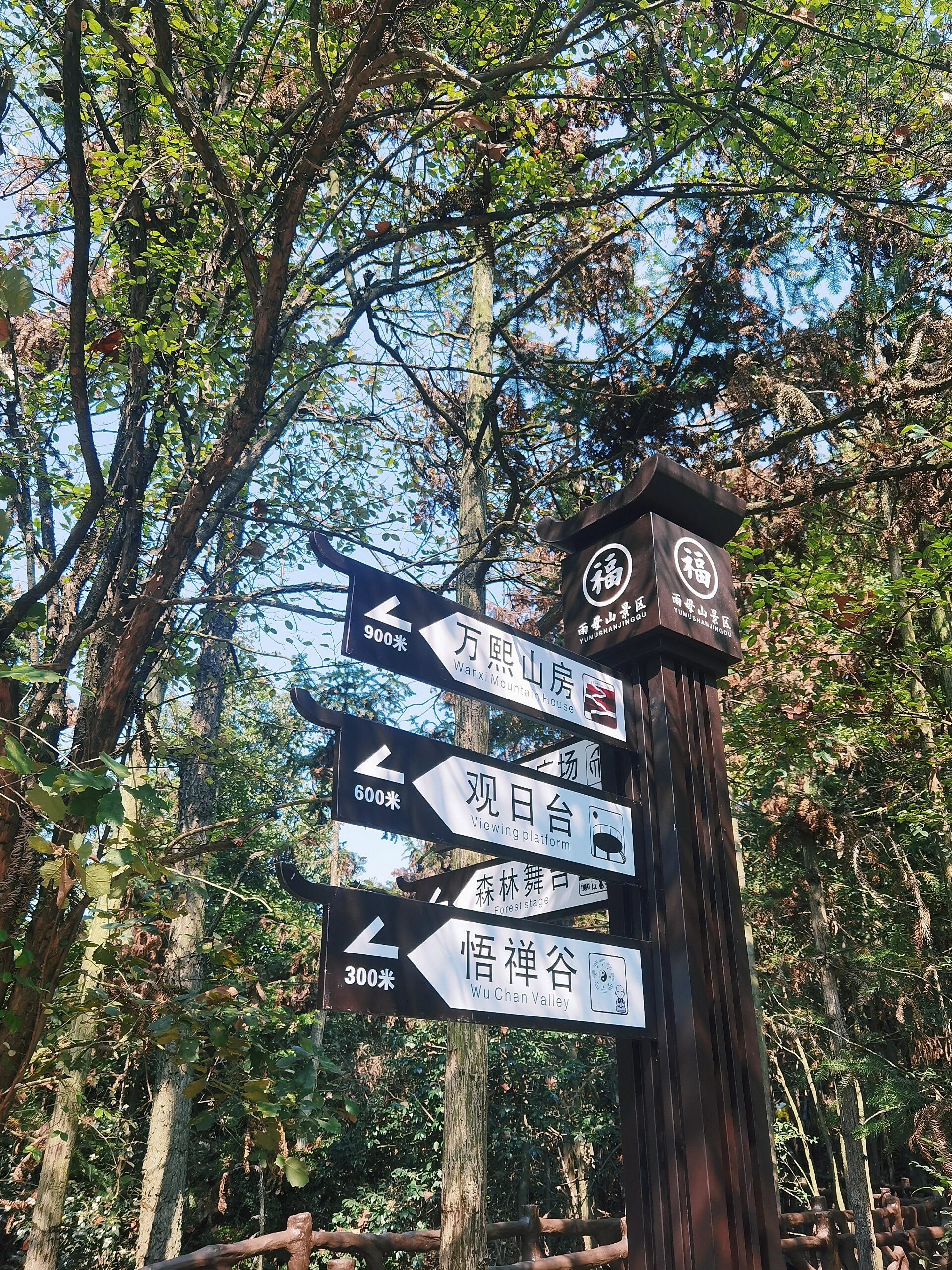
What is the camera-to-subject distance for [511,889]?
3.40 m

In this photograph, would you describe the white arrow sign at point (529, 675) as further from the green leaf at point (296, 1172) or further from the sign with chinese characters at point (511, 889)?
the green leaf at point (296, 1172)

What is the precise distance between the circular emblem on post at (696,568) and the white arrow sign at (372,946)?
171cm

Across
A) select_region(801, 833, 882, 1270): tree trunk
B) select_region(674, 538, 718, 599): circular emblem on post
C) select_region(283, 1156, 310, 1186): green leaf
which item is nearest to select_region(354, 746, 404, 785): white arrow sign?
select_region(283, 1156, 310, 1186): green leaf

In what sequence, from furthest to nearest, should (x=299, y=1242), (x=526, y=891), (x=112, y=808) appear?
(x=299, y=1242), (x=526, y=891), (x=112, y=808)

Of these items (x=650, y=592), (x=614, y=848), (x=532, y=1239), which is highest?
(x=650, y=592)

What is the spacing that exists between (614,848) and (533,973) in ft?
1.83

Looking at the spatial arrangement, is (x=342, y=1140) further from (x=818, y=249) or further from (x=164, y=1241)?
(x=818, y=249)

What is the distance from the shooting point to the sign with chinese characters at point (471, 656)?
2555 millimetres

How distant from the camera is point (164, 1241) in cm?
892

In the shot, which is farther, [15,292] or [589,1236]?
[589,1236]

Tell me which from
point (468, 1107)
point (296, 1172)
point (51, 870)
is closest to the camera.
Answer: point (51, 870)

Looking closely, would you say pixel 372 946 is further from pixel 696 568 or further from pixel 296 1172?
pixel 696 568

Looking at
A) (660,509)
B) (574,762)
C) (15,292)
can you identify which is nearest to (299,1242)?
(574,762)

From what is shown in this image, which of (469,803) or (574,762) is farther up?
(574,762)
